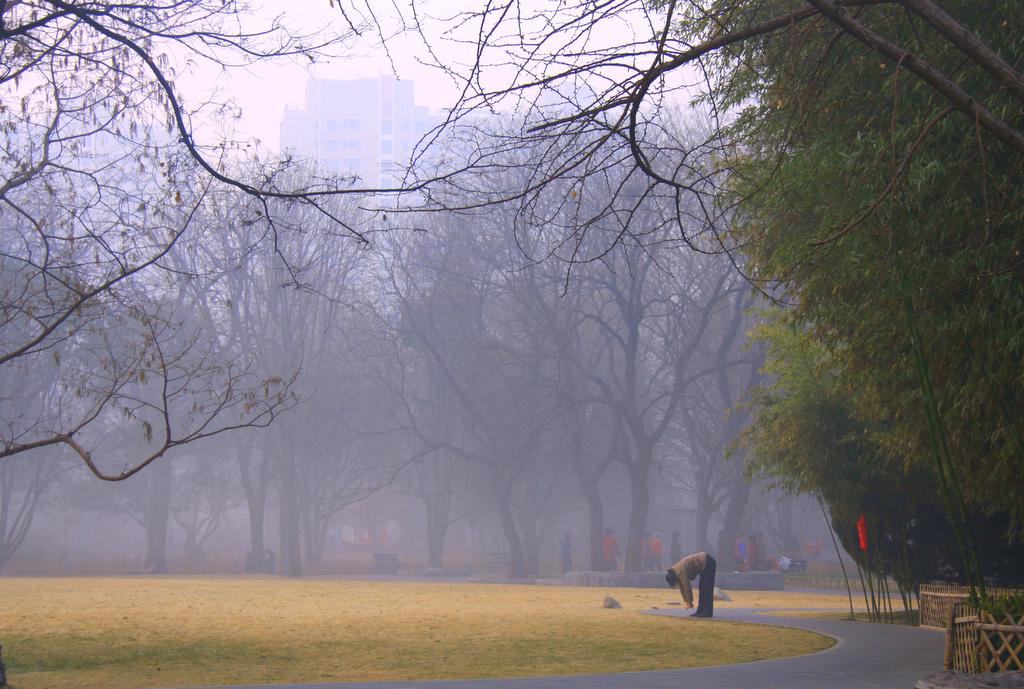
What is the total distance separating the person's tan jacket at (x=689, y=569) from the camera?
21.8 metres

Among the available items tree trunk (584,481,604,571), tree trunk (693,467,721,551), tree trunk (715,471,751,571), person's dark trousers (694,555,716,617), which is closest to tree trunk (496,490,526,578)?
tree trunk (584,481,604,571)

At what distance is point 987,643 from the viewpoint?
9.19 m

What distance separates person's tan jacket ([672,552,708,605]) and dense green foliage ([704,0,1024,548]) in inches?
248

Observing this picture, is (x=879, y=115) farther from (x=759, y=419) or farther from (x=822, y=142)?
(x=759, y=419)

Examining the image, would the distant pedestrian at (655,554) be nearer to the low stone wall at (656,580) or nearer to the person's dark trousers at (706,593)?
the low stone wall at (656,580)

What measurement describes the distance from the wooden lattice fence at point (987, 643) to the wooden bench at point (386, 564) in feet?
145

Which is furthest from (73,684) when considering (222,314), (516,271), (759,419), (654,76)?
(222,314)

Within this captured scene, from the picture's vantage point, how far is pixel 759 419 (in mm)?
22750

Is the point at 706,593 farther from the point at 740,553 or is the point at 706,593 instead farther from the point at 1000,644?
the point at 740,553

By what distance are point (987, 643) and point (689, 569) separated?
44.4 ft

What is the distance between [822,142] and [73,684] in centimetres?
959

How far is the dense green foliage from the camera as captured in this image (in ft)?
34.2

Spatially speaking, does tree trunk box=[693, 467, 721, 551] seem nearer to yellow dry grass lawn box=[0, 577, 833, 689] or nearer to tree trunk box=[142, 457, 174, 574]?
yellow dry grass lawn box=[0, 577, 833, 689]

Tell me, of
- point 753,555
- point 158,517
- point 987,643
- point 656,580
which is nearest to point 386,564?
point 158,517
